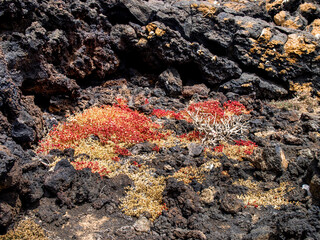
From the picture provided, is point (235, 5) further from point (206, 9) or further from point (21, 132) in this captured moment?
point (21, 132)

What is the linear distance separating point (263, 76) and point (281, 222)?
32.3 ft

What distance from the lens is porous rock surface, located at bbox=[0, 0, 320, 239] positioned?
5.25 meters

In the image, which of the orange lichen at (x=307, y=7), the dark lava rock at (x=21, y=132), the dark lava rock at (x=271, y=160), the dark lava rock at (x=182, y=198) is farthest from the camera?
the orange lichen at (x=307, y=7)

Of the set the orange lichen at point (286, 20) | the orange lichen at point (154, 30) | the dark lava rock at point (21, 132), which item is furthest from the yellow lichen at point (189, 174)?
the orange lichen at point (286, 20)

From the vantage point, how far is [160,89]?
12648 millimetres

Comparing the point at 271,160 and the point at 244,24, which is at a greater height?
the point at 244,24

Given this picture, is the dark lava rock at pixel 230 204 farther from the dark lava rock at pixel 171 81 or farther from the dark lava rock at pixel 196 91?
the dark lava rock at pixel 171 81

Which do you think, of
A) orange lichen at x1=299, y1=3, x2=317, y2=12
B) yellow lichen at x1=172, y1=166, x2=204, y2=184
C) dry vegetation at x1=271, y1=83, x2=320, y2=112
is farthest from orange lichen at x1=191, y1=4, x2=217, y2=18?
yellow lichen at x1=172, y1=166, x2=204, y2=184

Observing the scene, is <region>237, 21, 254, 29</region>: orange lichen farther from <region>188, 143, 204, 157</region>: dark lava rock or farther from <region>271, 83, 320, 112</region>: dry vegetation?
<region>188, 143, 204, 157</region>: dark lava rock

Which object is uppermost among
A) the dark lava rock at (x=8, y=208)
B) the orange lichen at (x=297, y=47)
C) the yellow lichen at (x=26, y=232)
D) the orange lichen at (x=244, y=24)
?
the orange lichen at (x=244, y=24)

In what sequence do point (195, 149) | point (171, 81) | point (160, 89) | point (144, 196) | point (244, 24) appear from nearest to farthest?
point (144, 196) < point (195, 149) < point (171, 81) < point (160, 89) < point (244, 24)

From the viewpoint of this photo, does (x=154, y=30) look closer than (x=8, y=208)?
No

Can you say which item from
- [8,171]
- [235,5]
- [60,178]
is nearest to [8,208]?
[8,171]

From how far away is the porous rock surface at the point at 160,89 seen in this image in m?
5.25
